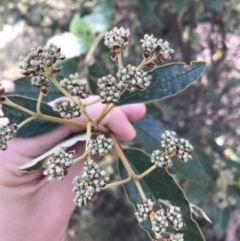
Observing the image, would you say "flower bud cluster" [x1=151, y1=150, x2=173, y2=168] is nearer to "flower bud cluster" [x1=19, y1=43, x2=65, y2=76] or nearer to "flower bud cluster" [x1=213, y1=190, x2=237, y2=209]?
"flower bud cluster" [x1=19, y1=43, x2=65, y2=76]

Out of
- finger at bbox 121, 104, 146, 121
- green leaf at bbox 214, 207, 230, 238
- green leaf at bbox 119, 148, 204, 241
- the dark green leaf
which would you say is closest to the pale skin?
finger at bbox 121, 104, 146, 121

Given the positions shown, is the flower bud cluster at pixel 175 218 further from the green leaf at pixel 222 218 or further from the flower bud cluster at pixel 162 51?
the green leaf at pixel 222 218

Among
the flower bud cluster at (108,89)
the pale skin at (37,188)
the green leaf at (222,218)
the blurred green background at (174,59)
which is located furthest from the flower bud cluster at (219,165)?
the flower bud cluster at (108,89)

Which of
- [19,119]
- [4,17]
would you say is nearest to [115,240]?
[4,17]

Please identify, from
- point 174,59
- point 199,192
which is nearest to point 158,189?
point 199,192

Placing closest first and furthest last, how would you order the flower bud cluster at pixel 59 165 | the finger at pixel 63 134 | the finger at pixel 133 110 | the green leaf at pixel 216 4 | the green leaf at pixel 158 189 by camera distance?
the flower bud cluster at pixel 59 165, the green leaf at pixel 158 189, the finger at pixel 63 134, the finger at pixel 133 110, the green leaf at pixel 216 4

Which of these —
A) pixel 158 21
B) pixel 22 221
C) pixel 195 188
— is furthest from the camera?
pixel 158 21

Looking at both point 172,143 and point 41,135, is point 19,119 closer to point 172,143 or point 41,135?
point 41,135
